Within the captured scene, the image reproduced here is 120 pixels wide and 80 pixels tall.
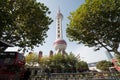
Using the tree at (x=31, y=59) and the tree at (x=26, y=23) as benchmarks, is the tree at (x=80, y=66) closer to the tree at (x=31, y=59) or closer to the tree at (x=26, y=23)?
the tree at (x=31, y=59)

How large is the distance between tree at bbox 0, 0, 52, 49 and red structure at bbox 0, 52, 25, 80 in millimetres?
4009

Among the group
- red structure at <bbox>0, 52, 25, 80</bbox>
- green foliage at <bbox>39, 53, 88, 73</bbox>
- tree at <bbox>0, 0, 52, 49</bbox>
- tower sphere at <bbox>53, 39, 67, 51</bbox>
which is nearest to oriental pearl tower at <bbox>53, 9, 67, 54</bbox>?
tower sphere at <bbox>53, 39, 67, 51</bbox>

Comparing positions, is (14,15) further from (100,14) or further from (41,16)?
(100,14)

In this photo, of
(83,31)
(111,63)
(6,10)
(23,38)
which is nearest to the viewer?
(6,10)

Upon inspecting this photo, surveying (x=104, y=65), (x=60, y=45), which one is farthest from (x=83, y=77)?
(x=60, y=45)

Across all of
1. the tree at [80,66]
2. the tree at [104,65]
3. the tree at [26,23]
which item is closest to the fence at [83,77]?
the tree at [26,23]

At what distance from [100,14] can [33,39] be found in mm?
8821

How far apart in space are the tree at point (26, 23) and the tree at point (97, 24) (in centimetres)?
561

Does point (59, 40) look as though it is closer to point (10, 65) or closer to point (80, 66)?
point (80, 66)

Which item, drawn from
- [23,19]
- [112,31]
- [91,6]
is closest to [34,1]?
[23,19]

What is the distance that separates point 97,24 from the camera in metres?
21.6

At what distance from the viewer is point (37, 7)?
17.2 meters

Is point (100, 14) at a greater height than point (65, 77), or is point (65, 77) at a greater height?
point (100, 14)

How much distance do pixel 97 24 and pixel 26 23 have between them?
933cm
